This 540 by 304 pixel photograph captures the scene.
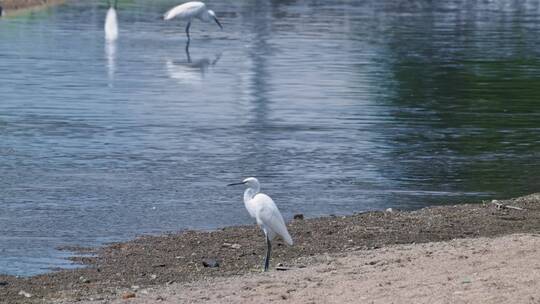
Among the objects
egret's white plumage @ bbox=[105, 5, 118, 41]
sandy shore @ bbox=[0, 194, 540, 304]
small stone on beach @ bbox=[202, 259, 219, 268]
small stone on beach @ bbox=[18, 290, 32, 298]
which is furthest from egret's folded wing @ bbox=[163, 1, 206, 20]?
small stone on beach @ bbox=[18, 290, 32, 298]

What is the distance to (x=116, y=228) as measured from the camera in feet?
44.7

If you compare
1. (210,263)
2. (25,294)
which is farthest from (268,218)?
(25,294)

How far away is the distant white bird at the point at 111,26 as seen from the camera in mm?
34456

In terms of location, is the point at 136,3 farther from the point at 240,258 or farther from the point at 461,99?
the point at 240,258

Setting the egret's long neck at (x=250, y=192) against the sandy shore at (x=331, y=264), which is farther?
the egret's long neck at (x=250, y=192)

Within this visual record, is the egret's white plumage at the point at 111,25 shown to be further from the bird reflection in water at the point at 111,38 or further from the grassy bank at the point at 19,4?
the grassy bank at the point at 19,4

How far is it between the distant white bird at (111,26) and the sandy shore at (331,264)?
69.5 feet

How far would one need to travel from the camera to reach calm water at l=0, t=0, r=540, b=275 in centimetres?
1488

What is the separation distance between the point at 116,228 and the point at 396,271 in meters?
3.95

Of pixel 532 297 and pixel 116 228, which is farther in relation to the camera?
pixel 116 228

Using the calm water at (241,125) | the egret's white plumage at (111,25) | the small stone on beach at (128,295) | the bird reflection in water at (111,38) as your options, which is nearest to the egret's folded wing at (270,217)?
the small stone on beach at (128,295)

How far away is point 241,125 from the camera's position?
2070 centimetres

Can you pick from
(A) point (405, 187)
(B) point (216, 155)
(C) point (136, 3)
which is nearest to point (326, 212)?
(A) point (405, 187)

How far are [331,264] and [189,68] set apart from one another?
17.3 meters
